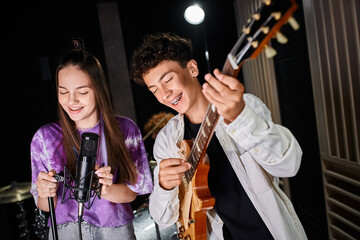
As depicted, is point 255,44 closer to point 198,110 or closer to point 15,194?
point 198,110

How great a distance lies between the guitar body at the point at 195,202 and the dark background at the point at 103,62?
1932mm

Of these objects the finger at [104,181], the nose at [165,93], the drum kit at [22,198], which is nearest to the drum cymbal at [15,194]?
the drum kit at [22,198]

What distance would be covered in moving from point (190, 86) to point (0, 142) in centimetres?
309

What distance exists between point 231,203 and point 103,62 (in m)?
3.90

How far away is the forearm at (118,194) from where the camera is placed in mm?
1458

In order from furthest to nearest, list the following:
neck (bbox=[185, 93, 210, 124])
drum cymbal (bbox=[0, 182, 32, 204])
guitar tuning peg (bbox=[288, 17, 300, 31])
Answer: drum cymbal (bbox=[0, 182, 32, 204])
neck (bbox=[185, 93, 210, 124])
guitar tuning peg (bbox=[288, 17, 300, 31])

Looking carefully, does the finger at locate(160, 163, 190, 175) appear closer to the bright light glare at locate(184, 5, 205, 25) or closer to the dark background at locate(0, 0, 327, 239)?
the dark background at locate(0, 0, 327, 239)

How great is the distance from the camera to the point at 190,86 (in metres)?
1.46

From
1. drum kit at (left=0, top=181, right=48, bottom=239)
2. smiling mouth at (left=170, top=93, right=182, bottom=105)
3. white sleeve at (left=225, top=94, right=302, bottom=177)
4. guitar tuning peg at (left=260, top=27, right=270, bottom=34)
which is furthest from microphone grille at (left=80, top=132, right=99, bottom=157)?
drum kit at (left=0, top=181, right=48, bottom=239)

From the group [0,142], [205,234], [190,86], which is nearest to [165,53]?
[190,86]

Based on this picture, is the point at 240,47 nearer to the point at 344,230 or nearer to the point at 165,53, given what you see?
the point at 165,53

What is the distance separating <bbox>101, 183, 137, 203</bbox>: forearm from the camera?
146cm

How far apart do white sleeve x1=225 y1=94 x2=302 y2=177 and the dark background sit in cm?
194

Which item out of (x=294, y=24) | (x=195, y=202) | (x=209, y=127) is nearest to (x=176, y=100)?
(x=209, y=127)
